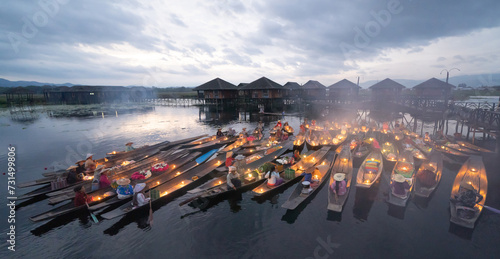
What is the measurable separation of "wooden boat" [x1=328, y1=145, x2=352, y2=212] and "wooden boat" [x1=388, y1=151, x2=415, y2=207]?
1957mm

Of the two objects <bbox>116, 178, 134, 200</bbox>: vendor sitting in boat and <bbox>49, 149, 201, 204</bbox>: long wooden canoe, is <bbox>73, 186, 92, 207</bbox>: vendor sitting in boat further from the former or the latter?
<bbox>116, 178, 134, 200</bbox>: vendor sitting in boat

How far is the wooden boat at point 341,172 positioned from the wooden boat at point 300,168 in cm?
137

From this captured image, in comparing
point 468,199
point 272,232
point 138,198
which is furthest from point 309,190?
point 138,198

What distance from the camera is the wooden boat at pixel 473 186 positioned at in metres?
8.48

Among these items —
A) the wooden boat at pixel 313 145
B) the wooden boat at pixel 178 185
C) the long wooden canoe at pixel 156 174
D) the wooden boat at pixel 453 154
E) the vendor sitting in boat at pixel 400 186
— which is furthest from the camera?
the wooden boat at pixel 313 145

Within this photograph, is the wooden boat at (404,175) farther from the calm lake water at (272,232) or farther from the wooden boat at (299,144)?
the wooden boat at (299,144)

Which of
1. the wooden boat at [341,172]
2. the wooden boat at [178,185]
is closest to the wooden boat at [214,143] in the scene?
the wooden boat at [178,185]

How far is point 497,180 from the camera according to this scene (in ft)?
42.4

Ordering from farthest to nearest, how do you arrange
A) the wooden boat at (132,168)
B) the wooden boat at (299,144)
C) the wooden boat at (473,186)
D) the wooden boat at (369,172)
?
the wooden boat at (299,144)
the wooden boat at (369,172)
the wooden boat at (132,168)
the wooden boat at (473,186)

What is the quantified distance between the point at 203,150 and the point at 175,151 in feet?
7.90

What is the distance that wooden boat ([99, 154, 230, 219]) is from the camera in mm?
9137

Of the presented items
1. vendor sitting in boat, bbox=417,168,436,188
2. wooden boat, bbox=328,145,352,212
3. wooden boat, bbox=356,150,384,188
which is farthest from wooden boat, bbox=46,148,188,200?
vendor sitting in boat, bbox=417,168,436,188

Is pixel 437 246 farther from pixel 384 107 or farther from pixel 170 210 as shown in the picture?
pixel 384 107

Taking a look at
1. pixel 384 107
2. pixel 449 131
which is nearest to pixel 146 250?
pixel 449 131
